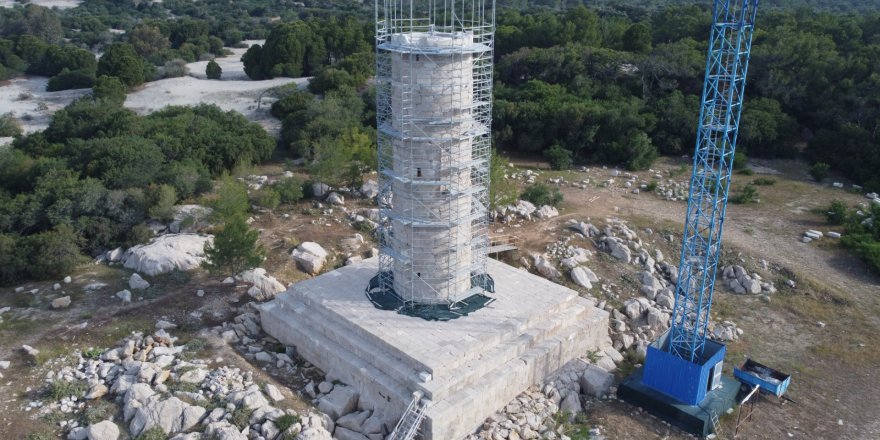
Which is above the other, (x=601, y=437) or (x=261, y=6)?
(x=261, y=6)

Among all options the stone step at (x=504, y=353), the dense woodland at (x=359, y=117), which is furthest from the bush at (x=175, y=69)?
the stone step at (x=504, y=353)

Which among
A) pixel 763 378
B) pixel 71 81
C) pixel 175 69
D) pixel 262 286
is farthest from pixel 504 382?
pixel 71 81

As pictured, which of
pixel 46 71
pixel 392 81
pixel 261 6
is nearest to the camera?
pixel 392 81

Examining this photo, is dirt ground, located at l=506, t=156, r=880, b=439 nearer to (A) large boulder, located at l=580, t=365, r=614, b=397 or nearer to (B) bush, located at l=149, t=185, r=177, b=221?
(A) large boulder, located at l=580, t=365, r=614, b=397

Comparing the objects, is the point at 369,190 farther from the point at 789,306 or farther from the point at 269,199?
the point at 789,306

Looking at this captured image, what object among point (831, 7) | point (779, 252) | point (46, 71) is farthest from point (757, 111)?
point (831, 7)

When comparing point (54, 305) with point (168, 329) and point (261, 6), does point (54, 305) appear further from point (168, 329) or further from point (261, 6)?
point (261, 6)

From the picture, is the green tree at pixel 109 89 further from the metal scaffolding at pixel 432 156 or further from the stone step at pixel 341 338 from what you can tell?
the metal scaffolding at pixel 432 156

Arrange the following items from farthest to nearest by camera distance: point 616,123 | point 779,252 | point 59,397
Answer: point 616,123 < point 779,252 < point 59,397
